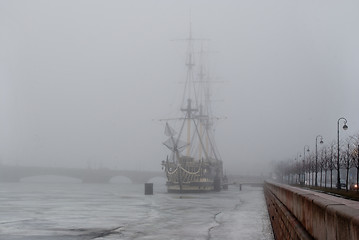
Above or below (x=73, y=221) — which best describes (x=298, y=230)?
above

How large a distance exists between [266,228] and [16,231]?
64.5 feet

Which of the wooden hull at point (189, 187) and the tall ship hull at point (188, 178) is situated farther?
the tall ship hull at point (188, 178)

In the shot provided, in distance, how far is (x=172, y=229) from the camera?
36.8 metres

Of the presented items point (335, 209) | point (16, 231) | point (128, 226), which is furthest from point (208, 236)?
point (335, 209)

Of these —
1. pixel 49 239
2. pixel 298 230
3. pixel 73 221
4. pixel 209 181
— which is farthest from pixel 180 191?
pixel 298 230

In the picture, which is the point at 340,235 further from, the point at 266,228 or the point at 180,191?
the point at 180,191

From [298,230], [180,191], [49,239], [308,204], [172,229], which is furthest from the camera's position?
[180,191]

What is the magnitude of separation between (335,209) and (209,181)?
507 feet

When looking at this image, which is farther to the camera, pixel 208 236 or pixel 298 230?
pixel 208 236

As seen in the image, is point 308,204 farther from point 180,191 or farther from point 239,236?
point 180,191

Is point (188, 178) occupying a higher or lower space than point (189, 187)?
higher

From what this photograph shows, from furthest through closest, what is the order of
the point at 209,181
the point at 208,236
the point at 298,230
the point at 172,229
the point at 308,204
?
the point at 209,181
the point at 172,229
the point at 208,236
the point at 298,230
the point at 308,204

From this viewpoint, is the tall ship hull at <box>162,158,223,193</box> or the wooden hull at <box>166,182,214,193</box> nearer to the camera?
the wooden hull at <box>166,182,214,193</box>

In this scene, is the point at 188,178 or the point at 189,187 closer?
the point at 189,187
